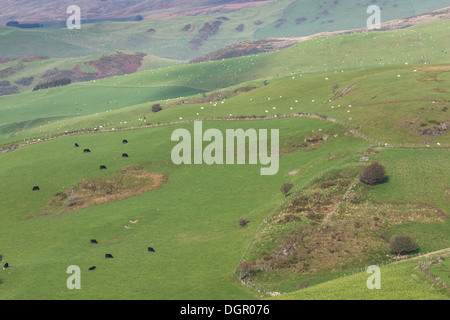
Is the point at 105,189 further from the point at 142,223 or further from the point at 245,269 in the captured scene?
the point at 245,269

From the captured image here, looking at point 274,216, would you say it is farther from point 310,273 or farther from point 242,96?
point 242,96

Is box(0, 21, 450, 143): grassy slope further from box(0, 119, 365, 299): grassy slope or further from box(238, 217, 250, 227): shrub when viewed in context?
box(238, 217, 250, 227): shrub

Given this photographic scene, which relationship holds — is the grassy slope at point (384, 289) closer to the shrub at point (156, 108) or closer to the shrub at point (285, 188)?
the shrub at point (285, 188)

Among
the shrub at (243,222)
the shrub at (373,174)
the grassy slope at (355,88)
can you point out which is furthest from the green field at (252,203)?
the shrub at (243,222)

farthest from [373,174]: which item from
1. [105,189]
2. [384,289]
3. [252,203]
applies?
[105,189]

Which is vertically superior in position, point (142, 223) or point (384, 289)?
point (384, 289)
